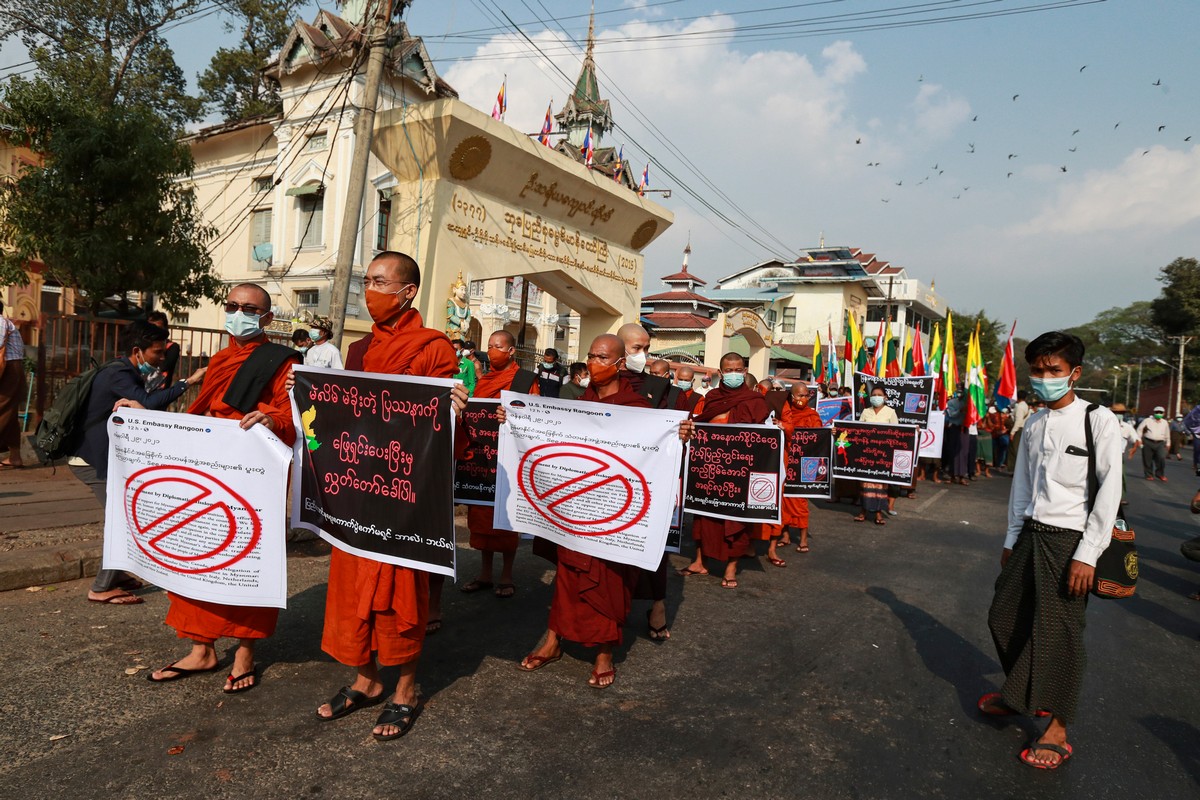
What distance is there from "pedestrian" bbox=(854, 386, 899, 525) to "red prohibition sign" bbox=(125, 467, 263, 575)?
8078 mm

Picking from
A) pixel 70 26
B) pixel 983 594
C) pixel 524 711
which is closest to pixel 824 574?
pixel 983 594

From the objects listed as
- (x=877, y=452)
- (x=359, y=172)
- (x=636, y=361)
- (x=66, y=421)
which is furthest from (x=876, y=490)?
(x=66, y=421)

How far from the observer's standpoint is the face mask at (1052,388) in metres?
3.41

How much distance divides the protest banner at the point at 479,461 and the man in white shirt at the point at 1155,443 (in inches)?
702

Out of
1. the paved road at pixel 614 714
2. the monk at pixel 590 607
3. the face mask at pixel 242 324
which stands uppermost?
the face mask at pixel 242 324

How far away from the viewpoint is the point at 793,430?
8.30 meters

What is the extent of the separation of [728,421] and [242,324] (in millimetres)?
3999

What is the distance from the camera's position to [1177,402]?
159 ft

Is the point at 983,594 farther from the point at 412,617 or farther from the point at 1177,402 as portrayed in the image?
the point at 1177,402

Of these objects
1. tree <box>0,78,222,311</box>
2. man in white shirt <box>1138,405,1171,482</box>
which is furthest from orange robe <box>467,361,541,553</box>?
man in white shirt <box>1138,405,1171,482</box>

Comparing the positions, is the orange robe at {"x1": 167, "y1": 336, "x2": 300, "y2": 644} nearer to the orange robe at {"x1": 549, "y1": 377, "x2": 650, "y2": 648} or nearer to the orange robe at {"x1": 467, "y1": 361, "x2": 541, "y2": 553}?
the orange robe at {"x1": 549, "y1": 377, "x2": 650, "y2": 648}

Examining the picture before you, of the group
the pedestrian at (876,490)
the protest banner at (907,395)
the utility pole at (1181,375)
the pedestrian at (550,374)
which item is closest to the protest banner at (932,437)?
the protest banner at (907,395)

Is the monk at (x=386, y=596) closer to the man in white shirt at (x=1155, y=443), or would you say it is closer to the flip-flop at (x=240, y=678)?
the flip-flop at (x=240, y=678)

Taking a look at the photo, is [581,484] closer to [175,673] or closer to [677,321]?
[175,673]
